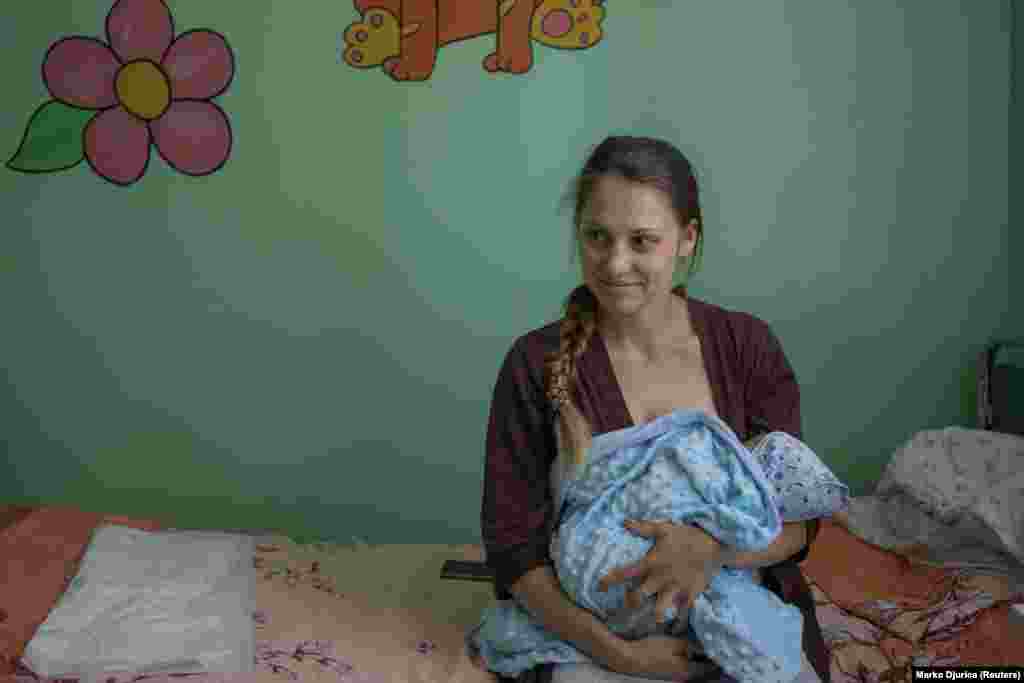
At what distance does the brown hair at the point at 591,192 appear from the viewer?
65.4 inches

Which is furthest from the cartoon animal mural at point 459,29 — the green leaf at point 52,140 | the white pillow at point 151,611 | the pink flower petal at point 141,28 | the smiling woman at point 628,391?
the white pillow at point 151,611

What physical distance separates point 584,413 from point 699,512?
27cm

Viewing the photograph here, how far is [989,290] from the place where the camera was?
283cm

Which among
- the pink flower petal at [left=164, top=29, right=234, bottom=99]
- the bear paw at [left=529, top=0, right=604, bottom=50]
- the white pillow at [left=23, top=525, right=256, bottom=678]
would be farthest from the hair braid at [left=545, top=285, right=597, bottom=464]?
the pink flower petal at [left=164, top=29, right=234, bottom=99]

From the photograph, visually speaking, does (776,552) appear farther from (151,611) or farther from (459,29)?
(459,29)

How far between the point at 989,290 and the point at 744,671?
1819 millimetres

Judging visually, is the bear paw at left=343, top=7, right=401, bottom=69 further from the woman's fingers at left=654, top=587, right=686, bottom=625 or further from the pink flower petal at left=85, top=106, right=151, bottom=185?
the woman's fingers at left=654, top=587, right=686, bottom=625

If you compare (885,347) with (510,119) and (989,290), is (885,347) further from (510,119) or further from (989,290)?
(510,119)

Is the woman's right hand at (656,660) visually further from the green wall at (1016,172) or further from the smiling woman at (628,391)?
the green wall at (1016,172)

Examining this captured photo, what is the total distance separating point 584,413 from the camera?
1705 millimetres

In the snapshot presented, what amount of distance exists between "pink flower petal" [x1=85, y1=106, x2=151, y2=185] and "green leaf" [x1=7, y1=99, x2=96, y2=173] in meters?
0.03

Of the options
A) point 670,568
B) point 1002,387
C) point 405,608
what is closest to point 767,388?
point 670,568

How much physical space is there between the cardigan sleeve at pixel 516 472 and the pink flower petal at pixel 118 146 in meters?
1.60

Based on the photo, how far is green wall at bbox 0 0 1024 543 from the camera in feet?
8.98
